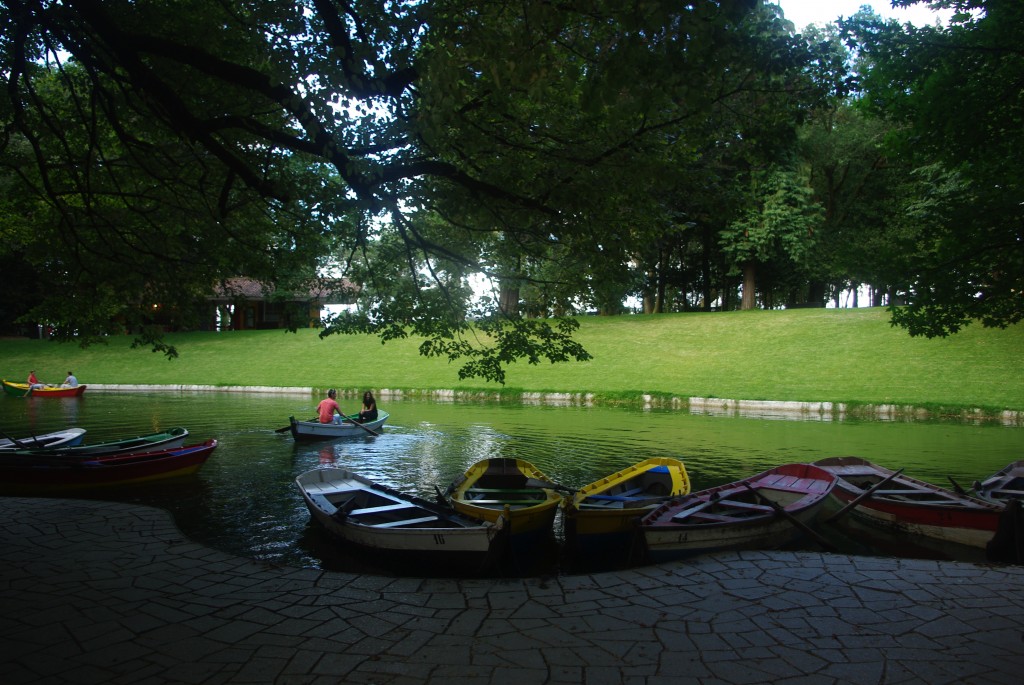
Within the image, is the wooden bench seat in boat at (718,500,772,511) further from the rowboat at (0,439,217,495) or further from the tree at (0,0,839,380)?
the rowboat at (0,439,217,495)

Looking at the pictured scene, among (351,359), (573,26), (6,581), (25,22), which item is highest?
(573,26)

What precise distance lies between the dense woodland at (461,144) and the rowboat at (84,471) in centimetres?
227

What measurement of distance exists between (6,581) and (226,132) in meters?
6.70

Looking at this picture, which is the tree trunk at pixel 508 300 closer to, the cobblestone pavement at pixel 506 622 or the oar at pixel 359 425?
the cobblestone pavement at pixel 506 622

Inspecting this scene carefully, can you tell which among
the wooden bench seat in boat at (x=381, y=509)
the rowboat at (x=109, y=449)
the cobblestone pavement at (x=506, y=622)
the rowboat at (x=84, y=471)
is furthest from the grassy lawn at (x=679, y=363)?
the cobblestone pavement at (x=506, y=622)

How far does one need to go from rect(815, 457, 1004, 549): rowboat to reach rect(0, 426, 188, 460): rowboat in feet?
40.5

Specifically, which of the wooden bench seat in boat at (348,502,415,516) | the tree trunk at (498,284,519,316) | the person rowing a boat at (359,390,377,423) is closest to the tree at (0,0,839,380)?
the tree trunk at (498,284,519,316)

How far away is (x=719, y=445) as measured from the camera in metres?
19.1

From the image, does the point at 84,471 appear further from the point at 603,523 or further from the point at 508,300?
the point at 603,523

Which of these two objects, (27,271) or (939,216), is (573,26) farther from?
(27,271)

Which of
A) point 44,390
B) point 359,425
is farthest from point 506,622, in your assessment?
point 44,390

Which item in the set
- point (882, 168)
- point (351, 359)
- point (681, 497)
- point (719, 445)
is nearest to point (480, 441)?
point (719, 445)

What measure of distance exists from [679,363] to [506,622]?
32.4 metres

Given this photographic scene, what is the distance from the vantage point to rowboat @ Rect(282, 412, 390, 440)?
62.0ft
